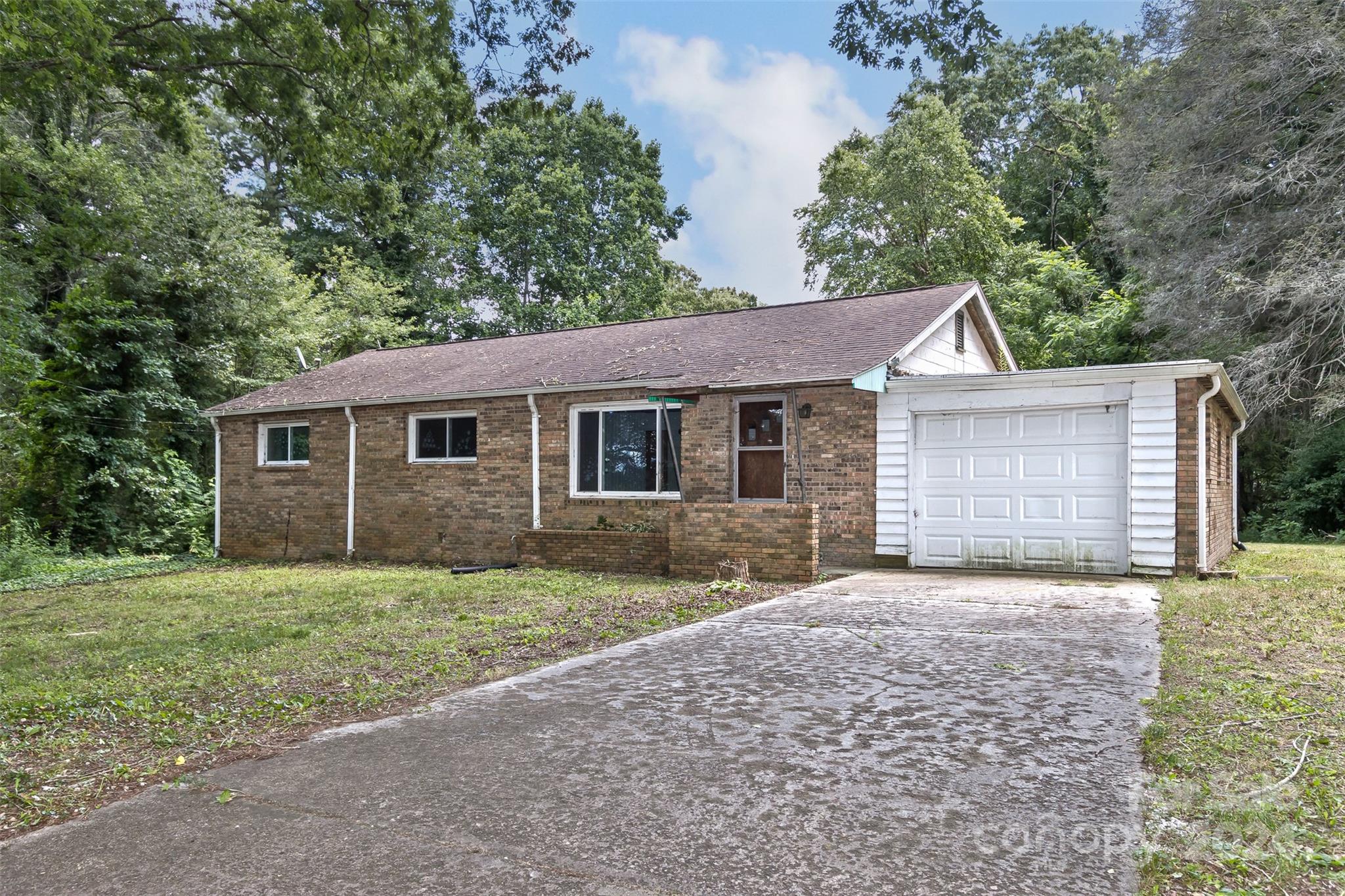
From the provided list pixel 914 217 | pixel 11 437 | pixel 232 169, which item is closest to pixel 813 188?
pixel 914 217

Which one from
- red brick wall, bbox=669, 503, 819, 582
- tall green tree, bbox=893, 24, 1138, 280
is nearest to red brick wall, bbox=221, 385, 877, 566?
red brick wall, bbox=669, 503, 819, 582

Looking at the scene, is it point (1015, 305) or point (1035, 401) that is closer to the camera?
point (1035, 401)

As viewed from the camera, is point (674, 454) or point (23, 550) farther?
point (23, 550)

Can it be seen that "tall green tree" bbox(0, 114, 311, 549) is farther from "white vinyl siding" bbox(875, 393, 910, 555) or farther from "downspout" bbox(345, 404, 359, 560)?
"white vinyl siding" bbox(875, 393, 910, 555)

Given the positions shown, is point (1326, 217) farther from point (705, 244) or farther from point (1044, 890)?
point (705, 244)

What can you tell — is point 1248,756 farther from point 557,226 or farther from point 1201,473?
point 557,226

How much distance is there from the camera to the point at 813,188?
103 feet

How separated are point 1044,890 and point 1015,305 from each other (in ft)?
80.7

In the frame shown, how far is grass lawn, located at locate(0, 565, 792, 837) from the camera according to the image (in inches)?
161

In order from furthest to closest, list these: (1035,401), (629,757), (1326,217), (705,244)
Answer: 1. (705,244)
2. (1326,217)
3. (1035,401)
4. (629,757)

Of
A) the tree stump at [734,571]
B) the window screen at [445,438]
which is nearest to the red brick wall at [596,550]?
the tree stump at [734,571]

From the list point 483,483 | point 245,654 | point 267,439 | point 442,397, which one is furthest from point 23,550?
point 245,654

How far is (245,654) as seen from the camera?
6.68 meters

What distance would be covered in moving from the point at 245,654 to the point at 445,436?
8.32 m
